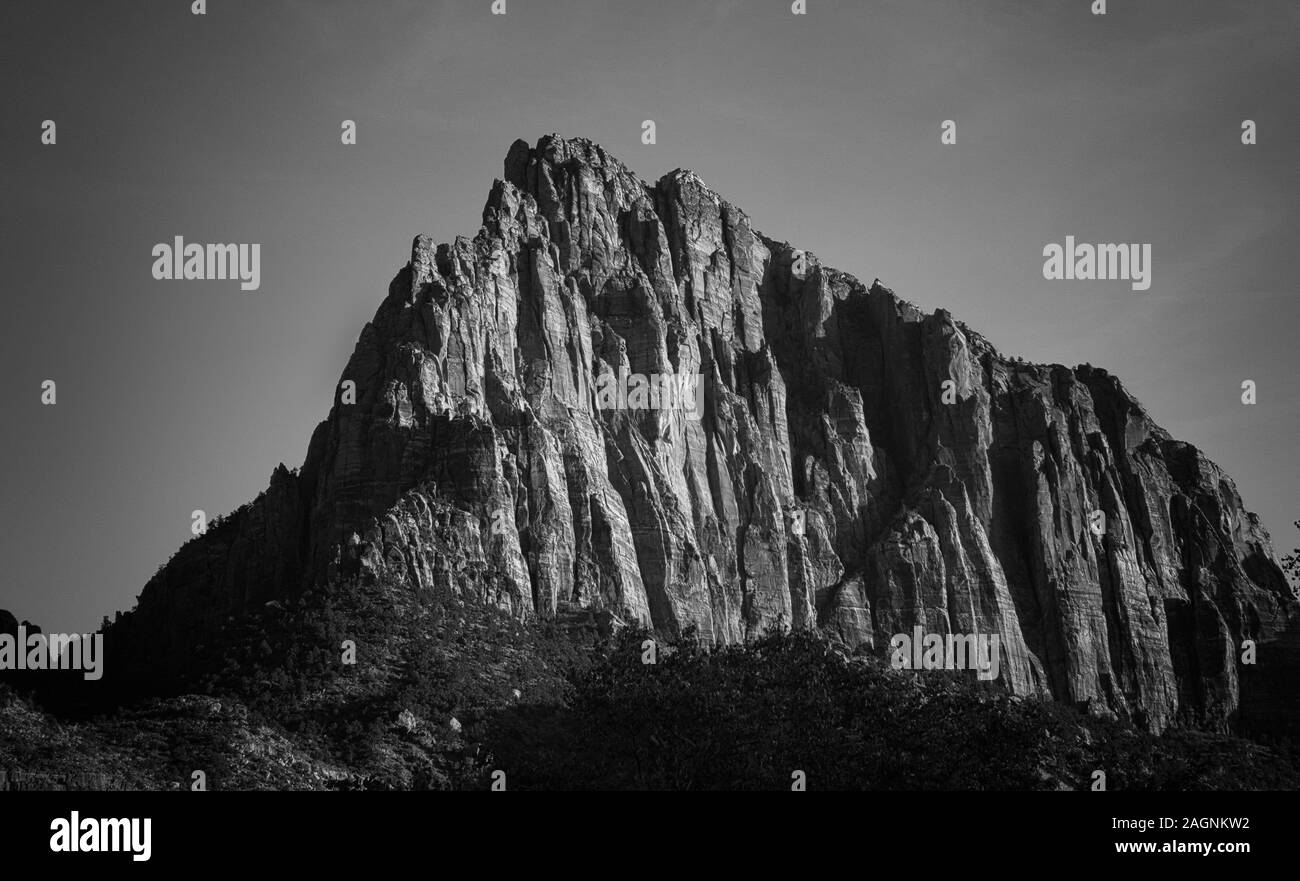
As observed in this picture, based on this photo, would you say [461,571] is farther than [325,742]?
Yes

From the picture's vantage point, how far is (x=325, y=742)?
14025 cm

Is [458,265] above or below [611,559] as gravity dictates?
above

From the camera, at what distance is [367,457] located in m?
179

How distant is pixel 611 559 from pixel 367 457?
2248 centimetres

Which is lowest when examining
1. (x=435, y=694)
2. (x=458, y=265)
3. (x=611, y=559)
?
(x=435, y=694)

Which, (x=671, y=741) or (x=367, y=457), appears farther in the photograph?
(x=367, y=457)

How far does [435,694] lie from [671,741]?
55.8ft

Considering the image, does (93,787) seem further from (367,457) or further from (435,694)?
(367,457)
